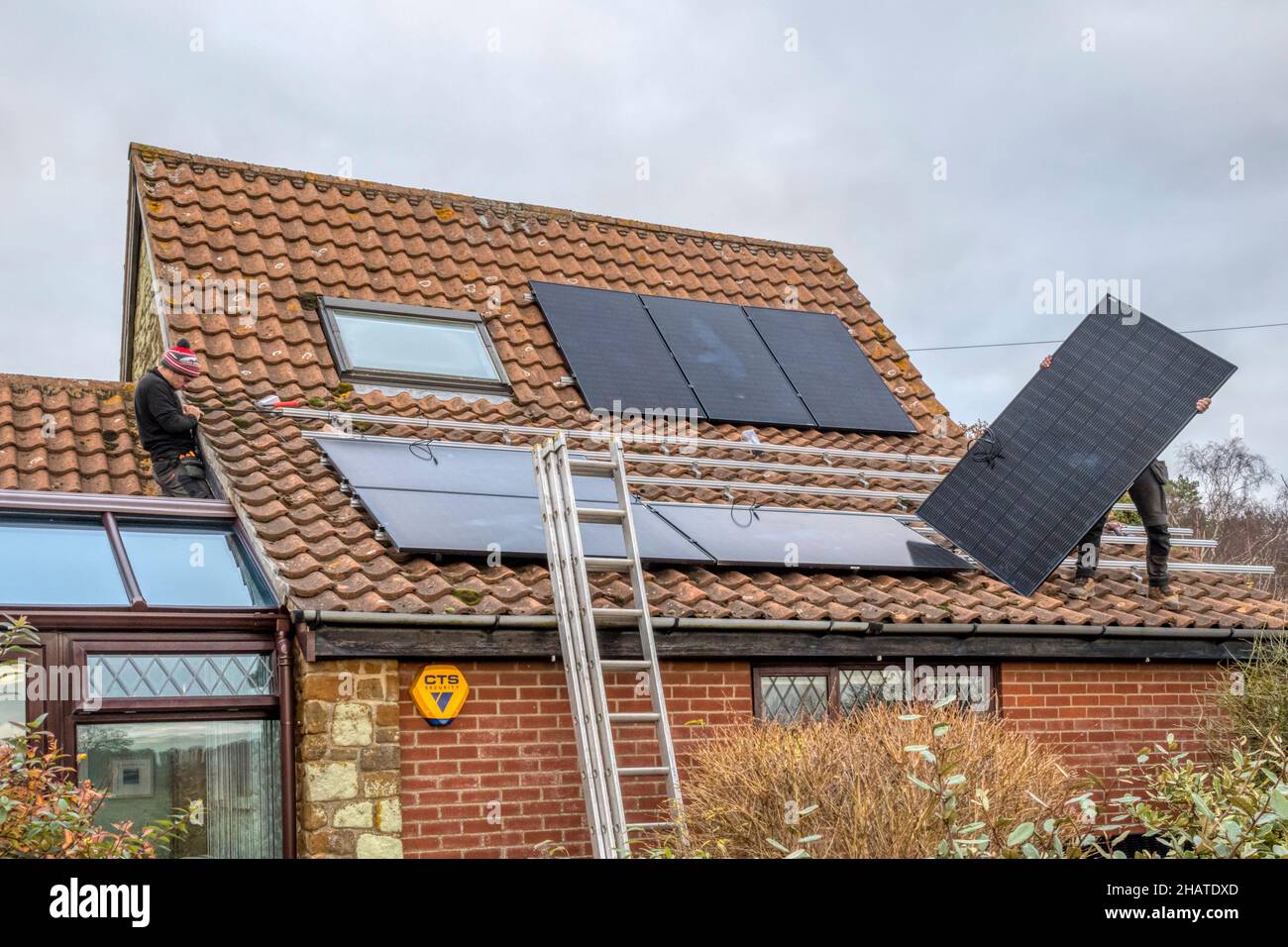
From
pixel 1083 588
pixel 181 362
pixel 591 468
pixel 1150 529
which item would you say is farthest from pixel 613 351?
pixel 1150 529

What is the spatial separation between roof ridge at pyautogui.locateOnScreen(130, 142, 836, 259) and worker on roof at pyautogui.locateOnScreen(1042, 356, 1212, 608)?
6.41m

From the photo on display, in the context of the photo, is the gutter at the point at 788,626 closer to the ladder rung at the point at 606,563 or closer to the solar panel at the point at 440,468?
the ladder rung at the point at 606,563

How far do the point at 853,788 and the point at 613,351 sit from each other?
7.04 m

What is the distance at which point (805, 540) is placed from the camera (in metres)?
9.84

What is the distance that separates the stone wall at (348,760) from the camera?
23.5 ft

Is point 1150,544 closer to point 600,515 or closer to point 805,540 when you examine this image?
point 805,540

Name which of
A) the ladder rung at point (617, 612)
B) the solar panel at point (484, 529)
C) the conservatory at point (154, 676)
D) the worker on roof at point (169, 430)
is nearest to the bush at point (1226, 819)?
the ladder rung at point (617, 612)

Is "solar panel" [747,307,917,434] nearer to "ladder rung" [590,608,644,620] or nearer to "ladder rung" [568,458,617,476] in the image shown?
"ladder rung" [568,458,617,476]

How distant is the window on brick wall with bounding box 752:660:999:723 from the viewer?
8812 millimetres

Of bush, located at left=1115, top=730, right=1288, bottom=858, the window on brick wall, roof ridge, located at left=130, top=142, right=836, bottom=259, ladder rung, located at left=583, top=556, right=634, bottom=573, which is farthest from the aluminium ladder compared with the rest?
roof ridge, located at left=130, top=142, right=836, bottom=259

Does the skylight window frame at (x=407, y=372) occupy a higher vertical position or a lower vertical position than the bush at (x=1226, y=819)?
higher

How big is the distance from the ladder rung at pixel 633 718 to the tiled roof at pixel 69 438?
3.96 metres
